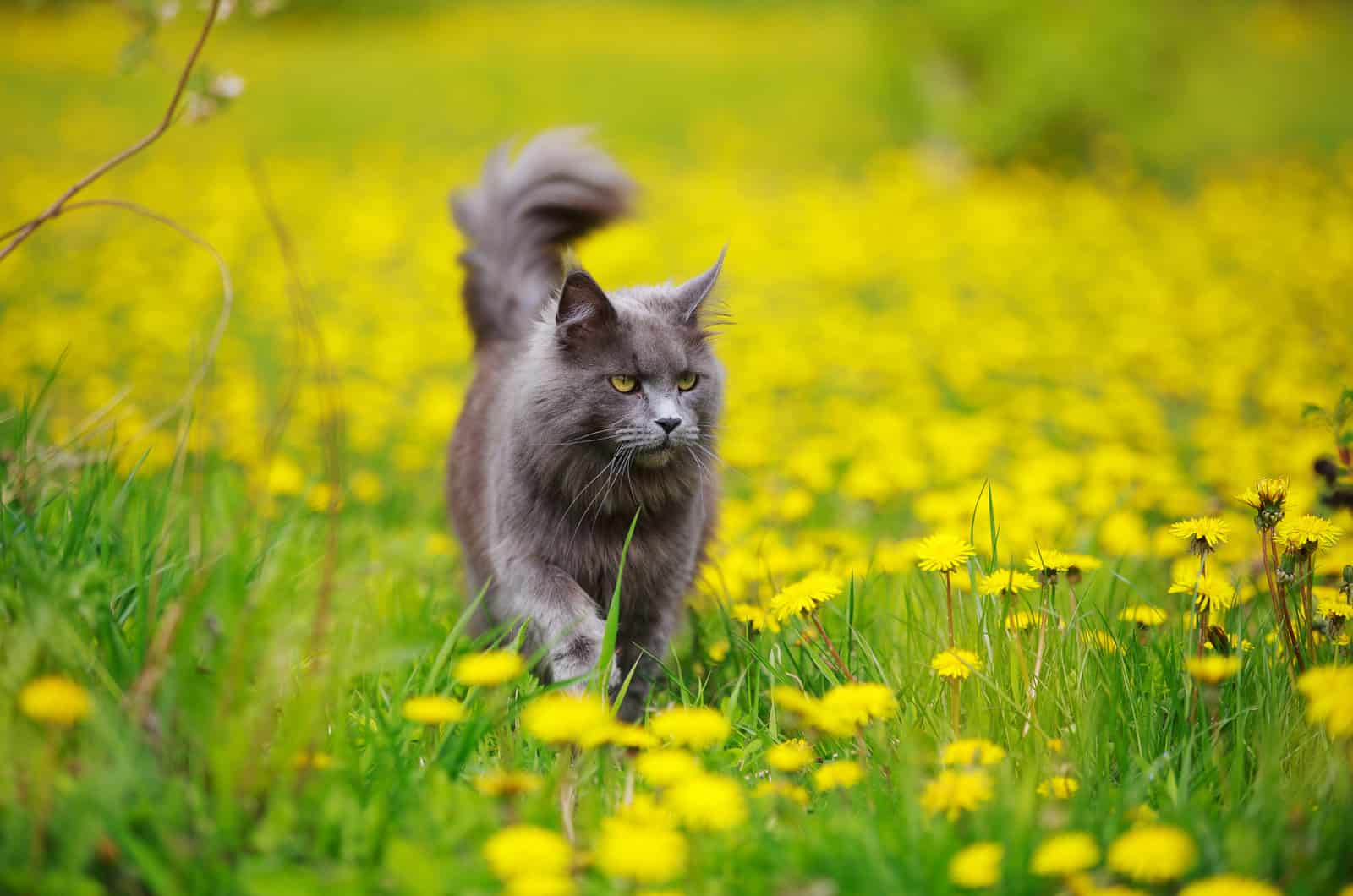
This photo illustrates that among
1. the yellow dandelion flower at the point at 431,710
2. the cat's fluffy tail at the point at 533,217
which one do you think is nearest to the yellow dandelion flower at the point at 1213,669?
the yellow dandelion flower at the point at 431,710

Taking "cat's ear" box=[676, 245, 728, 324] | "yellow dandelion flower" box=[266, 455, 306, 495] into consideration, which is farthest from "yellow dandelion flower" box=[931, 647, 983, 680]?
"yellow dandelion flower" box=[266, 455, 306, 495]

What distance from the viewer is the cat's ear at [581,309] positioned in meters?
2.24

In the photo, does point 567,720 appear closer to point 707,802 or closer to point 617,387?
point 707,802

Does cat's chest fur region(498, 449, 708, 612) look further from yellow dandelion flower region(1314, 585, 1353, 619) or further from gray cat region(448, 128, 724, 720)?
yellow dandelion flower region(1314, 585, 1353, 619)

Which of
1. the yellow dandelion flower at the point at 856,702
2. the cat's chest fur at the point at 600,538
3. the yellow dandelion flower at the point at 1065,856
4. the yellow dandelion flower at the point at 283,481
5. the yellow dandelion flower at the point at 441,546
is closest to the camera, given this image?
the yellow dandelion flower at the point at 1065,856

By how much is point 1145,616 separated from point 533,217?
2.32 metres

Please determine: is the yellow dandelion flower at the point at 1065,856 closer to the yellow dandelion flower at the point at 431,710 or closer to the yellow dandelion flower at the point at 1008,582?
the yellow dandelion flower at the point at 1008,582

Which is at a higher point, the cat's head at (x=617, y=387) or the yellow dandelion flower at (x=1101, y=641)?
the cat's head at (x=617, y=387)

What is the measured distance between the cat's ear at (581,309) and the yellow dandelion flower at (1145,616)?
1423mm

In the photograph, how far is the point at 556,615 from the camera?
2.28 m

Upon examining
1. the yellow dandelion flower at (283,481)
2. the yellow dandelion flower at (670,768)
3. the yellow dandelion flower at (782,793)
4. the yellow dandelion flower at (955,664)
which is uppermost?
the yellow dandelion flower at (283,481)

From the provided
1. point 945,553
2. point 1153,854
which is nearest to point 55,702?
point 1153,854

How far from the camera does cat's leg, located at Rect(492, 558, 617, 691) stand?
2.21 m

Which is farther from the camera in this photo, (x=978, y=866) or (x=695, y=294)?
(x=695, y=294)
